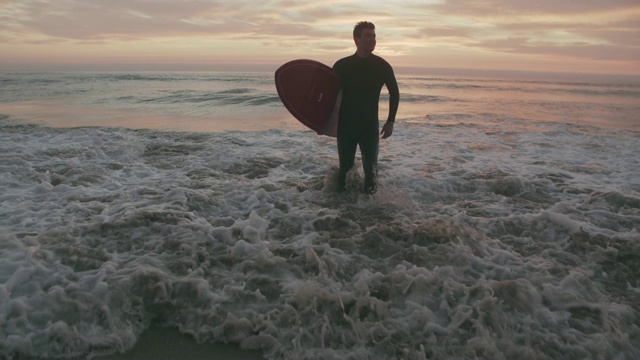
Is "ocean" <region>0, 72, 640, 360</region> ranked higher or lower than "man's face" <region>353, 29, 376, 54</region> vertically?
lower

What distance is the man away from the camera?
5.13 m

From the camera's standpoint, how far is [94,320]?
9.83 feet

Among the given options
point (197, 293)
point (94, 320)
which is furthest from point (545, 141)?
point (94, 320)

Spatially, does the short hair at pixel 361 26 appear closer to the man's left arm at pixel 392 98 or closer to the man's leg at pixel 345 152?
the man's left arm at pixel 392 98

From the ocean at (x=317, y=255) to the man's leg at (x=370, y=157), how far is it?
0.23 metres

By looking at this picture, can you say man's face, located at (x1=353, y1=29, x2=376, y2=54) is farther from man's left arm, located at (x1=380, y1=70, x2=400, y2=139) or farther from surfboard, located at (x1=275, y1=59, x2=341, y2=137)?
surfboard, located at (x1=275, y1=59, x2=341, y2=137)

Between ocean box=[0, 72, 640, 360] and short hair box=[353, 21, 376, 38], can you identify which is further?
short hair box=[353, 21, 376, 38]

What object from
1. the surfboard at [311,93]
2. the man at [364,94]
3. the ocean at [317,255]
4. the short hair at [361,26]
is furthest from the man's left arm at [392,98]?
the ocean at [317,255]

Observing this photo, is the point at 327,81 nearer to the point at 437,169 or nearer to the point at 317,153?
the point at 437,169

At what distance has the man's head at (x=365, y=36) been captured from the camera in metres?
4.98

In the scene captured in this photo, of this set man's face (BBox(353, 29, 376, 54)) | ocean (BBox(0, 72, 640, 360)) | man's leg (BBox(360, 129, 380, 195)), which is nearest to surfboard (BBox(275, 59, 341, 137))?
man's leg (BBox(360, 129, 380, 195))

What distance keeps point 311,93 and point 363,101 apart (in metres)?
0.90

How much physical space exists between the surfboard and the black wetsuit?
0.41 m

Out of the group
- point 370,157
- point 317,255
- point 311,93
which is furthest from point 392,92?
point 317,255
